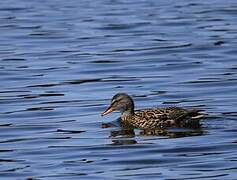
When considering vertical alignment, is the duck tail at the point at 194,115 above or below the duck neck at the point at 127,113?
above

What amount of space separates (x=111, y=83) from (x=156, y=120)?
4579 mm

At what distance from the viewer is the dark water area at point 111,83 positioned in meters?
14.6

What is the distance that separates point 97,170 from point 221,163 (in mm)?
1536

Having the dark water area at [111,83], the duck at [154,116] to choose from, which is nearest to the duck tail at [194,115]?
the duck at [154,116]

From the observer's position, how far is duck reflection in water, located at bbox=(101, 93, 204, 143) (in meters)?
17.2

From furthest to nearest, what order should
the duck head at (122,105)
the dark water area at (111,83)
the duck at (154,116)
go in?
1. the duck head at (122,105)
2. the duck at (154,116)
3. the dark water area at (111,83)

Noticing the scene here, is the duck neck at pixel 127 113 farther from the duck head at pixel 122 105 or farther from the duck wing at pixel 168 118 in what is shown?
the duck wing at pixel 168 118

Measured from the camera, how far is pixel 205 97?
65.8 feet

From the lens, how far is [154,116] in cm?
1761

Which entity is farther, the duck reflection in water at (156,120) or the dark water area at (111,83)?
the duck reflection in water at (156,120)

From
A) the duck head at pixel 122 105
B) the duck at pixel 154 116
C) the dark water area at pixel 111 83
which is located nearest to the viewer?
the dark water area at pixel 111 83

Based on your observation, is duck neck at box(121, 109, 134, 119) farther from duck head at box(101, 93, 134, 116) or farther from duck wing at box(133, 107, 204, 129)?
duck wing at box(133, 107, 204, 129)

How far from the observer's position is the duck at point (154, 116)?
17.3m

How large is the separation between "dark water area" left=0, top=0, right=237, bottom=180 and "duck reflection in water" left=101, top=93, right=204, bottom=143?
0.28 feet
